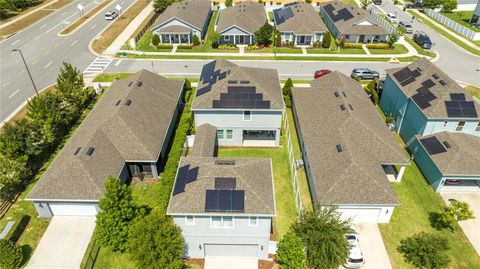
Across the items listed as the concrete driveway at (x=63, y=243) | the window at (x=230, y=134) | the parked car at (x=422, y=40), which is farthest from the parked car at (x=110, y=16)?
the parked car at (x=422, y=40)

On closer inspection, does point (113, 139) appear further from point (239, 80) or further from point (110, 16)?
point (110, 16)

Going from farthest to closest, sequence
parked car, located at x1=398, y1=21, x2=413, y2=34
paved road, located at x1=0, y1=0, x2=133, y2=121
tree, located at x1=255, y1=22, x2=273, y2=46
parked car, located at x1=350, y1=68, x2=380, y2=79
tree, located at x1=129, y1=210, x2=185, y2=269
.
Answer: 1. parked car, located at x1=398, y1=21, x2=413, y2=34
2. tree, located at x1=255, y1=22, x2=273, y2=46
3. parked car, located at x1=350, y1=68, x2=380, y2=79
4. paved road, located at x1=0, y1=0, x2=133, y2=121
5. tree, located at x1=129, y1=210, x2=185, y2=269

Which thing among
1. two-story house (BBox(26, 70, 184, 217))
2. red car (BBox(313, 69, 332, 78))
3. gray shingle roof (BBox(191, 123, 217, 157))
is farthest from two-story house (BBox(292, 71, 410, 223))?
two-story house (BBox(26, 70, 184, 217))

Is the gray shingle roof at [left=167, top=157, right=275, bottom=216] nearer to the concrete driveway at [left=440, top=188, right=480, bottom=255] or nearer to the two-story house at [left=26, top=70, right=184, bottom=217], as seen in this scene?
the two-story house at [left=26, top=70, right=184, bottom=217]

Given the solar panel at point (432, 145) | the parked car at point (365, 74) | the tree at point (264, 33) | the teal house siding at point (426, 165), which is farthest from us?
the tree at point (264, 33)

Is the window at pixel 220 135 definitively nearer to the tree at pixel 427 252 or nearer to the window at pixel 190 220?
Result: the window at pixel 190 220

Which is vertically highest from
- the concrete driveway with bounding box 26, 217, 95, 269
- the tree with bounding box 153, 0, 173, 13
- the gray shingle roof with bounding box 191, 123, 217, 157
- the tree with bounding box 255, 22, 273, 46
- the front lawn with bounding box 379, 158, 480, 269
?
the tree with bounding box 153, 0, 173, 13

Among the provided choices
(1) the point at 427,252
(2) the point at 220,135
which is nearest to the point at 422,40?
(2) the point at 220,135
